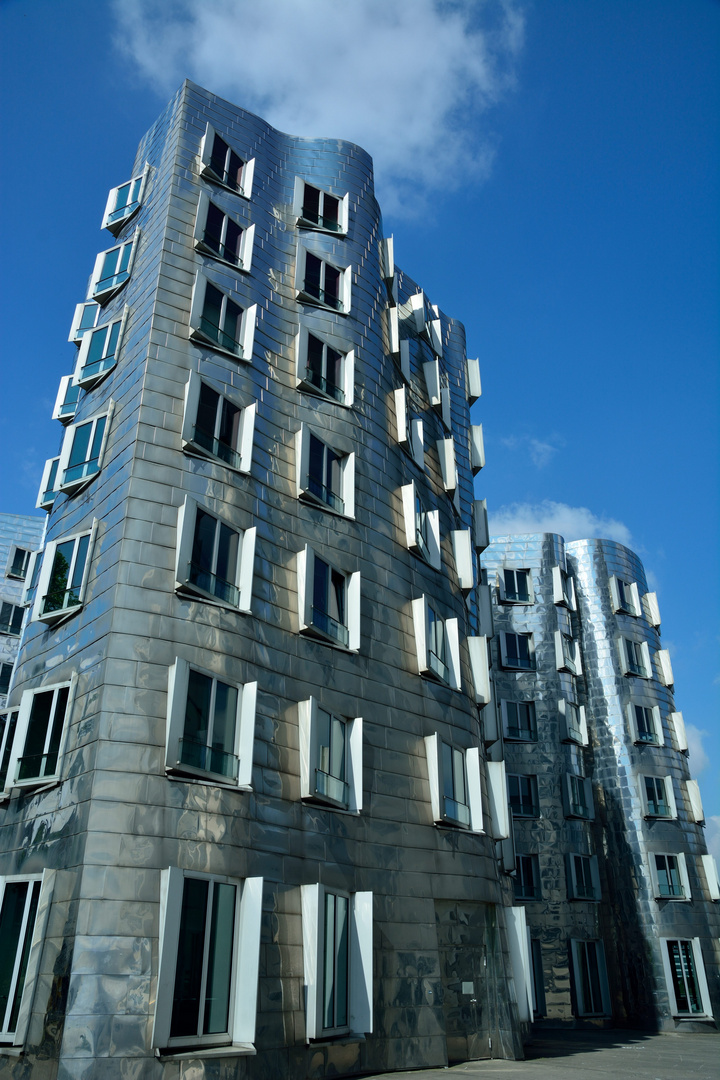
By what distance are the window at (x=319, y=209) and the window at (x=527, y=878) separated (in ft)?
101

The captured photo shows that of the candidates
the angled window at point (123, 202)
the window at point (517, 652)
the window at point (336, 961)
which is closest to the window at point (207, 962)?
the window at point (336, 961)

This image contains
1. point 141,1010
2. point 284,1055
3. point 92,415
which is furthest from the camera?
point 92,415

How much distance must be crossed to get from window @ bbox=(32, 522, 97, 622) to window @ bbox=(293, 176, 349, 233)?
14.7 metres

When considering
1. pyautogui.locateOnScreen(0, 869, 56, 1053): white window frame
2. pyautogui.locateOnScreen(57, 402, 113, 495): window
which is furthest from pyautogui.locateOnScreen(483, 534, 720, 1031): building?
pyautogui.locateOnScreen(0, 869, 56, 1053): white window frame

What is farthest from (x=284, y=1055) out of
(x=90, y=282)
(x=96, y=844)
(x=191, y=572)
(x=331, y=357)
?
(x=90, y=282)

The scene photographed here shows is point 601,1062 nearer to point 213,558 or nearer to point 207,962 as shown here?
point 207,962

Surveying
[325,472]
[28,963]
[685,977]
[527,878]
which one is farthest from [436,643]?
[685,977]

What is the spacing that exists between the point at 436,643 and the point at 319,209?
16.0 meters

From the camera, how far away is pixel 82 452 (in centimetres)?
2314

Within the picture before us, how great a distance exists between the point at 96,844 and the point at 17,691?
663cm

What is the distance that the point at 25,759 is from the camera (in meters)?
19.0

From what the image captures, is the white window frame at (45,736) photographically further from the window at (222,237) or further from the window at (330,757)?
the window at (222,237)

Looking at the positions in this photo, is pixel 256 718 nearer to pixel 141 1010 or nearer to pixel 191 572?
pixel 191 572

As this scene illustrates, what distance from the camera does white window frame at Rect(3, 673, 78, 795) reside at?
59.5 feet
